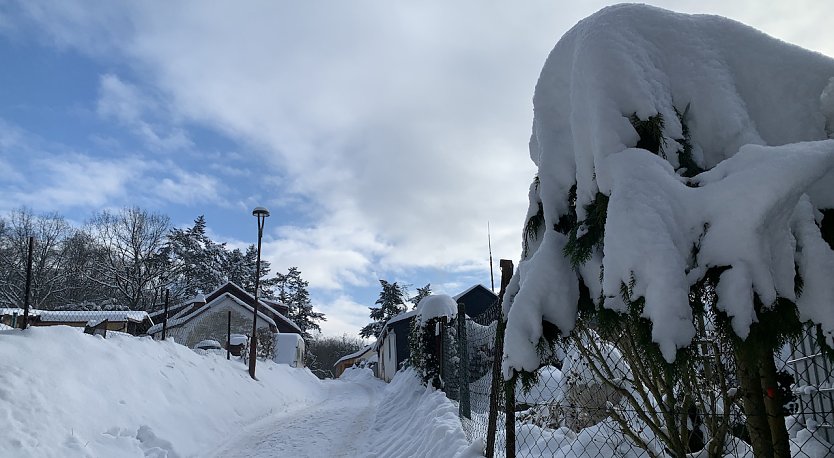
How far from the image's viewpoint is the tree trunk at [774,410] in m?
2.09

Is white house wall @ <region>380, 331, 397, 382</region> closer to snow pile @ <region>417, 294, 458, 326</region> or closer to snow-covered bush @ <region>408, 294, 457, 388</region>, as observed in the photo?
snow-covered bush @ <region>408, 294, 457, 388</region>

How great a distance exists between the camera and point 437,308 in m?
11.2

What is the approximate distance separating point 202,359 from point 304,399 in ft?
20.8

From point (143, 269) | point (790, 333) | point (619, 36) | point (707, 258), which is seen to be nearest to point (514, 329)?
point (707, 258)

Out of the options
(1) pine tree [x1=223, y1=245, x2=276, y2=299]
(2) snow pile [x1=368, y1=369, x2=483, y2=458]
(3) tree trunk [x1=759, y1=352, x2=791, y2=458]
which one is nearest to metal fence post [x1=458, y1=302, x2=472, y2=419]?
(2) snow pile [x1=368, y1=369, x2=483, y2=458]

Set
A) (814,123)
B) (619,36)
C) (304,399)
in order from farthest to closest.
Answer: (304,399)
(619,36)
(814,123)

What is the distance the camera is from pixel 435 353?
10.6 meters

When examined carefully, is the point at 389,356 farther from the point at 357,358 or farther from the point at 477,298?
the point at 357,358

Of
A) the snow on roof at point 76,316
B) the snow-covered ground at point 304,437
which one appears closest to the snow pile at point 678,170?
the snow-covered ground at point 304,437

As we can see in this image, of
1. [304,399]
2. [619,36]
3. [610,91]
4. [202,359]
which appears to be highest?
[619,36]

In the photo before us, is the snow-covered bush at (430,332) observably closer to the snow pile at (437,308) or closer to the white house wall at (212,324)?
the snow pile at (437,308)

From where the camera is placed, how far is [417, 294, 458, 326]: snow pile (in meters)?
11.0

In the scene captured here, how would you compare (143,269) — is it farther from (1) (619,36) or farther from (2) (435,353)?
(1) (619,36)

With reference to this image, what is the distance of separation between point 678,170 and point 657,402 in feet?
5.00
